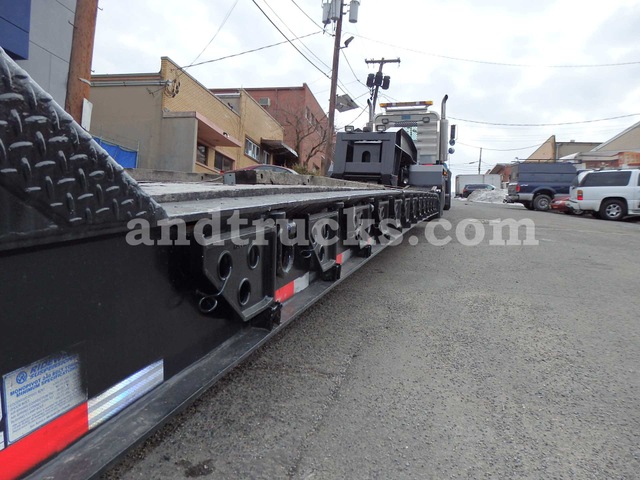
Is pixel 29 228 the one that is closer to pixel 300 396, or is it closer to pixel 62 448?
pixel 62 448

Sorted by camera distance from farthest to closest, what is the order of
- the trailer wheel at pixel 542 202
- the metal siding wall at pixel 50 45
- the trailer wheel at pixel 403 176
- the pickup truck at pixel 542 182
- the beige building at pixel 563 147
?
the beige building at pixel 563 147 < the trailer wheel at pixel 542 202 < the pickup truck at pixel 542 182 < the metal siding wall at pixel 50 45 < the trailer wheel at pixel 403 176

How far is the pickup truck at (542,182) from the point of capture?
19.1 metres

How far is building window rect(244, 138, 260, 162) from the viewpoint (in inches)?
1008

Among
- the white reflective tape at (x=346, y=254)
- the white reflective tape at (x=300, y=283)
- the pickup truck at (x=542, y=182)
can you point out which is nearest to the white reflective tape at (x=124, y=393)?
the white reflective tape at (x=300, y=283)

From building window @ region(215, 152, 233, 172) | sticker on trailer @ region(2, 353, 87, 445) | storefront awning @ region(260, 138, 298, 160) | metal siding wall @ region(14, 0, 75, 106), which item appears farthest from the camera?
storefront awning @ region(260, 138, 298, 160)

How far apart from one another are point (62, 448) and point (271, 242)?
1217 mm

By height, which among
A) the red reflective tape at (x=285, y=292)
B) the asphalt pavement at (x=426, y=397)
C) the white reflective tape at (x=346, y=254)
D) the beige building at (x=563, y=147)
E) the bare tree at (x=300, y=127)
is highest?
the beige building at (x=563, y=147)

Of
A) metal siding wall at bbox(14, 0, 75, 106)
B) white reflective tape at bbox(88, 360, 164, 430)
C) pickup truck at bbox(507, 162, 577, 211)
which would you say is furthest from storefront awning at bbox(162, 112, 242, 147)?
white reflective tape at bbox(88, 360, 164, 430)

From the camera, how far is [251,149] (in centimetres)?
2653

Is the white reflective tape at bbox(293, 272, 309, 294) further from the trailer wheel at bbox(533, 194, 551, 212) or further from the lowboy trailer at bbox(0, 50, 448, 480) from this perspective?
the trailer wheel at bbox(533, 194, 551, 212)

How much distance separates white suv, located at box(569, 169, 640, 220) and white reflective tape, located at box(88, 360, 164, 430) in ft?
57.6

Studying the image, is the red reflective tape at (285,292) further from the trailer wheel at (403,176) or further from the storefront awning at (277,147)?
the storefront awning at (277,147)

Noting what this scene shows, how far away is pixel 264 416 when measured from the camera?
86.9 inches

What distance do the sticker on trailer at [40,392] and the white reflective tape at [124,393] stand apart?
2.7 inches
